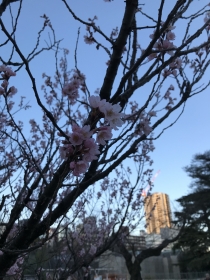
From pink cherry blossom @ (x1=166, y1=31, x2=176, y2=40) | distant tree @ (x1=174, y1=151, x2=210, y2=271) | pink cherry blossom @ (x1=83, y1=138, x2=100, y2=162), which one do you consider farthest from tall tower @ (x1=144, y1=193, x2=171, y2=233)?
pink cherry blossom @ (x1=83, y1=138, x2=100, y2=162)

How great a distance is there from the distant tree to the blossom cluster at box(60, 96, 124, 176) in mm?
15725

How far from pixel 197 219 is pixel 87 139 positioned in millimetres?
18435

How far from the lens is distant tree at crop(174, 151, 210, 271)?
55.1ft

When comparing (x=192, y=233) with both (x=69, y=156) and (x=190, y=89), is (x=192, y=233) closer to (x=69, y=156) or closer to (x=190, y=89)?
(x=190, y=89)

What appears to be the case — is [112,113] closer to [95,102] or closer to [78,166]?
[95,102]

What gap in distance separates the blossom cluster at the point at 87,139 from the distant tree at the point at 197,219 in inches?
619

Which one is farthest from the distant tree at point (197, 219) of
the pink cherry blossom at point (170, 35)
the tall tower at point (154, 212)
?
the pink cherry blossom at point (170, 35)

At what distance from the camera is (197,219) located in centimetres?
1767

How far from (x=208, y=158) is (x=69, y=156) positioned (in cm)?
2017

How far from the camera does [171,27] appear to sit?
210cm

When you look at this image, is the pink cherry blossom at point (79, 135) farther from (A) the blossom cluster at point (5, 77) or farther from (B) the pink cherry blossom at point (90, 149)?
(A) the blossom cluster at point (5, 77)

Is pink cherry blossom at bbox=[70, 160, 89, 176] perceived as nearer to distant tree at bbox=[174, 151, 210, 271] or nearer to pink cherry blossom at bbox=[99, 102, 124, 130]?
pink cherry blossom at bbox=[99, 102, 124, 130]

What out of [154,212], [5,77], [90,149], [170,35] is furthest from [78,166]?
[154,212]

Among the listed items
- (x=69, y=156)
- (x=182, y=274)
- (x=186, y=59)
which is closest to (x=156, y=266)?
(x=182, y=274)
